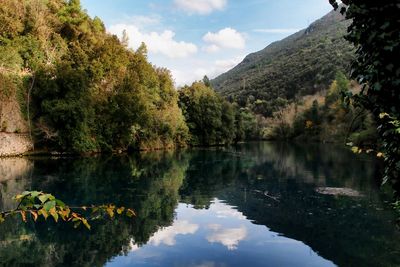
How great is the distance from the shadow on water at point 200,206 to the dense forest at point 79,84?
484 inches

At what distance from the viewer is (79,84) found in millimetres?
45875

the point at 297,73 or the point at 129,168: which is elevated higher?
the point at 297,73

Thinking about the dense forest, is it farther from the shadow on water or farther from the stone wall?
the shadow on water

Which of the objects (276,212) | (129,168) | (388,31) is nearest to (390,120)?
(388,31)

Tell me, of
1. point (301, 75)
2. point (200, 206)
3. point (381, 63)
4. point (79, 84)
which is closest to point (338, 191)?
point (200, 206)

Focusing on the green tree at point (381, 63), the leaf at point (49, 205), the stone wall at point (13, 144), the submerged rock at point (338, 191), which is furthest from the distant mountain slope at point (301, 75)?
the leaf at point (49, 205)

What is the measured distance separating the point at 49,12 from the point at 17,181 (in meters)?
38.2

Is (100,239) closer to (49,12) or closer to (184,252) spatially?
(184,252)

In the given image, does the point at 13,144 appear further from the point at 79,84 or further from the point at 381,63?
the point at 381,63

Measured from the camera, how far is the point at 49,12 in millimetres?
55656

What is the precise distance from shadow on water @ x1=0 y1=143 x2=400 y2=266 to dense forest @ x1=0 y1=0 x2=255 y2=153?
484 inches

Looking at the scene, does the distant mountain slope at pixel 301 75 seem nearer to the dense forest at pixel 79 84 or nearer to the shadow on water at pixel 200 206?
the dense forest at pixel 79 84

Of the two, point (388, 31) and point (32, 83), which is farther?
point (32, 83)

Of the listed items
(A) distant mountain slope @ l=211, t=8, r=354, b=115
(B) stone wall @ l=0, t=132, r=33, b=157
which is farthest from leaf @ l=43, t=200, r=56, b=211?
(A) distant mountain slope @ l=211, t=8, r=354, b=115
